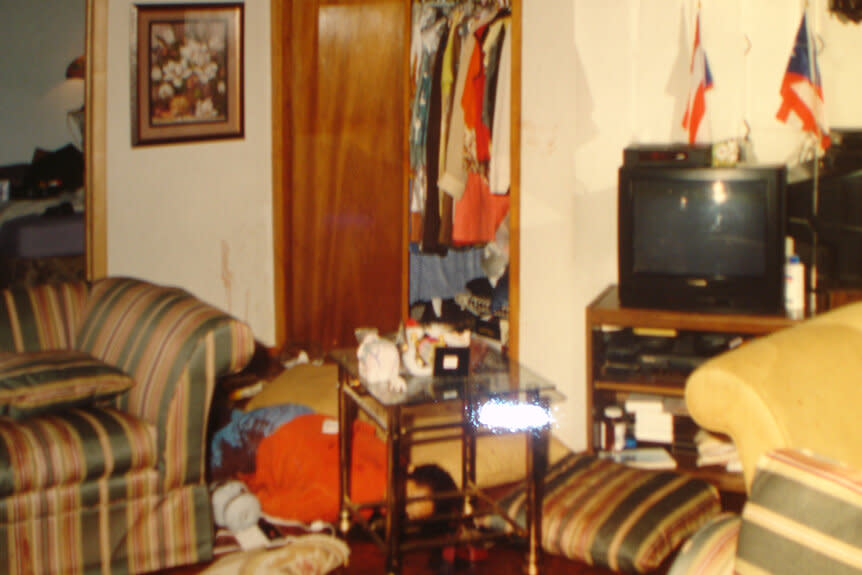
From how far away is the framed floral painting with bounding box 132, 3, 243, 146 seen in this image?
386cm

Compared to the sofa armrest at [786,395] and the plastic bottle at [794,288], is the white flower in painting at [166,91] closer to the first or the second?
the plastic bottle at [794,288]

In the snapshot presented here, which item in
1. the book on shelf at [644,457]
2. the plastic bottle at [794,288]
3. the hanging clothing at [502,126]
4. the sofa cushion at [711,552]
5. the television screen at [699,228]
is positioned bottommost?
the book on shelf at [644,457]

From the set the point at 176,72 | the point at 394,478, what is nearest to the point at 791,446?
the point at 394,478

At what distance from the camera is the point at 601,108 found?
318cm

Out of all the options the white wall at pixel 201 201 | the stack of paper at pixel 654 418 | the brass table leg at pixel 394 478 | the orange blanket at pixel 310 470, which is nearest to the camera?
the brass table leg at pixel 394 478

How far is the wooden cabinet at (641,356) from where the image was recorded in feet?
9.24

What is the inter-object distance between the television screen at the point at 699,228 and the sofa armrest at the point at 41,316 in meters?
1.90

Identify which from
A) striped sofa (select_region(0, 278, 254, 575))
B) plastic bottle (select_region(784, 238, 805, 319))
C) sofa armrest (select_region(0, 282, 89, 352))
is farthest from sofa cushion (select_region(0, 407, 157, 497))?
plastic bottle (select_region(784, 238, 805, 319))

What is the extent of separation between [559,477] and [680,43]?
5.46 ft

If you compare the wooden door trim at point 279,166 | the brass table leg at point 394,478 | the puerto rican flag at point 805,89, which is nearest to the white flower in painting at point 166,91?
the wooden door trim at point 279,166

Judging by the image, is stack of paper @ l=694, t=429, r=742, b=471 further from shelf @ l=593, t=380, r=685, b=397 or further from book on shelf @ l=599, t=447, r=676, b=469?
shelf @ l=593, t=380, r=685, b=397

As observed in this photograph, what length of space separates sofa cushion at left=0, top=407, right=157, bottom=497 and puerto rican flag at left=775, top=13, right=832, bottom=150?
2380 mm

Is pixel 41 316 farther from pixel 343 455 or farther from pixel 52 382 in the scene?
pixel 343 455

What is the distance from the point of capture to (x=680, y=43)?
319 centimetres
